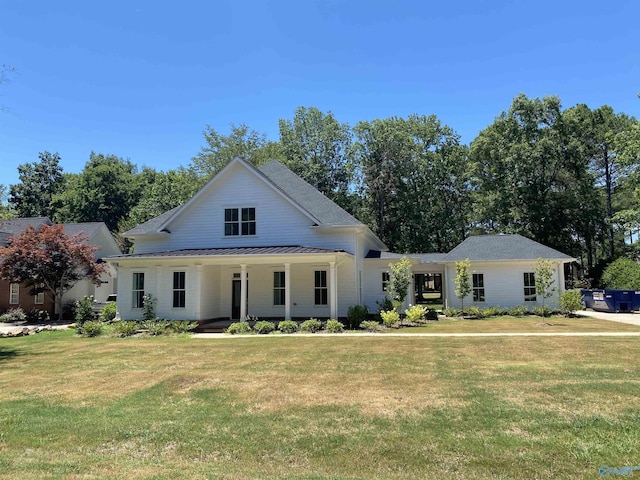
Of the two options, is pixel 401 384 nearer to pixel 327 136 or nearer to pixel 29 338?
pixel 29 338

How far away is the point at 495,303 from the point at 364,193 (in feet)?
77.6

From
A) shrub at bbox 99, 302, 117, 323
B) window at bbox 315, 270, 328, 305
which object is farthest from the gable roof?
shrub at bbox 99, 302, 117, 323

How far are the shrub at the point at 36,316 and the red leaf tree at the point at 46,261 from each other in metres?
1.11

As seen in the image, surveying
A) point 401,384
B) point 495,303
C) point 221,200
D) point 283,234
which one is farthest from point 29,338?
point 495,303

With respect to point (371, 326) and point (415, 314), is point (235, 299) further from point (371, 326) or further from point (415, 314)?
point (415, 314)

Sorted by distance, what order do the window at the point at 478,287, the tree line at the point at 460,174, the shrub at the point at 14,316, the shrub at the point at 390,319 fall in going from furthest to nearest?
1. the tree line at the point at 460,174
2. the window at the point at 478,287
3. the shrub at the point at 14,316
4. the shrub at the point at 390,319

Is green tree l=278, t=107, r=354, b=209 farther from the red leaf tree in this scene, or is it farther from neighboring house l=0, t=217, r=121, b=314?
the red leaf tree

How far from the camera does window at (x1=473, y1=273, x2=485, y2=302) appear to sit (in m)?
24.5

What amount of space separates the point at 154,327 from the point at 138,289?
4037 mm

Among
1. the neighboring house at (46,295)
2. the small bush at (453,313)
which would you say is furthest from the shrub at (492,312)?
the neighboring house at (46,295)

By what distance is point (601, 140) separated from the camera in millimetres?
39531

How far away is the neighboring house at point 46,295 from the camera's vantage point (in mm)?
27125

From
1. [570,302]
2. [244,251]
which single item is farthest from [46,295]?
[570,302]

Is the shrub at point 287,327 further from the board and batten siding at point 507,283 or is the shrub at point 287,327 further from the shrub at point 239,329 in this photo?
the board and batten siding at point 507,283
